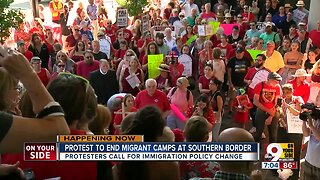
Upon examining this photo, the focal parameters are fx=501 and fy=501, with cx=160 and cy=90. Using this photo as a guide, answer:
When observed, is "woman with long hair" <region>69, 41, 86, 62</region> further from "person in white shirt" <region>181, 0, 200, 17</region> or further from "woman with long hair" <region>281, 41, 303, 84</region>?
"person in white shirt" <region>181, 0, 200, 17</region>

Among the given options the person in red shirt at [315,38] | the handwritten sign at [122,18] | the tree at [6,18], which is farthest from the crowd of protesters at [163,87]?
the tree at [6,18]

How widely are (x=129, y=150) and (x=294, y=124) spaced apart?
13.3 ft

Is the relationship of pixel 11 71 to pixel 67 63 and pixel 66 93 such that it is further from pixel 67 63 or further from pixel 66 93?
pixel 67 63

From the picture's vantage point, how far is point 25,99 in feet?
8.02

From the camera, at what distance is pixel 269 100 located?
754 centimetres

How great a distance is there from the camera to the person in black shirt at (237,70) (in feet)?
30.3

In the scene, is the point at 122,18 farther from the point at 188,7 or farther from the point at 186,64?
the point at 188,7

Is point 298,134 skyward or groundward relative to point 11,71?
groundward

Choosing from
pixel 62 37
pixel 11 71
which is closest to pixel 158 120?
pixel 11 71

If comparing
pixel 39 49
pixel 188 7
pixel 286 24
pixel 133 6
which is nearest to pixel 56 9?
pixel 133 6

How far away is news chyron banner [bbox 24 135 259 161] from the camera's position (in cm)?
264

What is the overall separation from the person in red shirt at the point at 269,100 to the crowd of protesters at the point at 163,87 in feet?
0.05

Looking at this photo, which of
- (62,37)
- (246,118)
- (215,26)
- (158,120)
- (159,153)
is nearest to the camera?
(159,153)

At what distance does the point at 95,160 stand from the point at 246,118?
5645 mm
